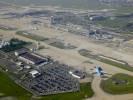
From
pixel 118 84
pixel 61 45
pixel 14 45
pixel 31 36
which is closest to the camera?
pixel 118 84

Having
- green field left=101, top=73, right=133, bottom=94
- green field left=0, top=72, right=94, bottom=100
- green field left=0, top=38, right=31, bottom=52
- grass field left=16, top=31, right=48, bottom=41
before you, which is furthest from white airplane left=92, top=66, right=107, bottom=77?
grass field left=16, top=31, right=48, bottom=41

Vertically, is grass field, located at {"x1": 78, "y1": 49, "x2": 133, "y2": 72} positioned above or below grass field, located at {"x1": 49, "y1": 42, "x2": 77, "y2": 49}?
below

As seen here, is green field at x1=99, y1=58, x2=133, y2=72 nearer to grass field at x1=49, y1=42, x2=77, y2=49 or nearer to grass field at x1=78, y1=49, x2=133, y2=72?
grass field at x1=78, y1=49, x2=133, y2=72

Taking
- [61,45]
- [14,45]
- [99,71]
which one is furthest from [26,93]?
[61,45]

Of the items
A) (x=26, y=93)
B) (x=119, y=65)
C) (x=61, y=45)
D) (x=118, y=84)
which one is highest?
(x=61, y=45)

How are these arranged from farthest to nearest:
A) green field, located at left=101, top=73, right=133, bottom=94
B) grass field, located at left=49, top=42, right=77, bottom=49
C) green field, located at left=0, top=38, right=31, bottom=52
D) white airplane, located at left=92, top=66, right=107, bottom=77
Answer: grass field, located at left=49, top=42, right=77, bottom=49, green field, located at left=0, top=38, right=31, bottom=52, white airplane, located at left=92, top=66, right=107, bottom=77, green field, located at left=101, top=73, right=133, bottom=94

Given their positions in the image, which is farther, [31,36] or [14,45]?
[31,36]

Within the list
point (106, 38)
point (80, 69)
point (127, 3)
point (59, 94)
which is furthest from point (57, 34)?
point (127, 3)

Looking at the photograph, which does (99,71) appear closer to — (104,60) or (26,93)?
(104,60)

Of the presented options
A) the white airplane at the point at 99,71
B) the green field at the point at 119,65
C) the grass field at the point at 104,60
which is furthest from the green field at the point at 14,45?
the white airplane at the point at 99,71
